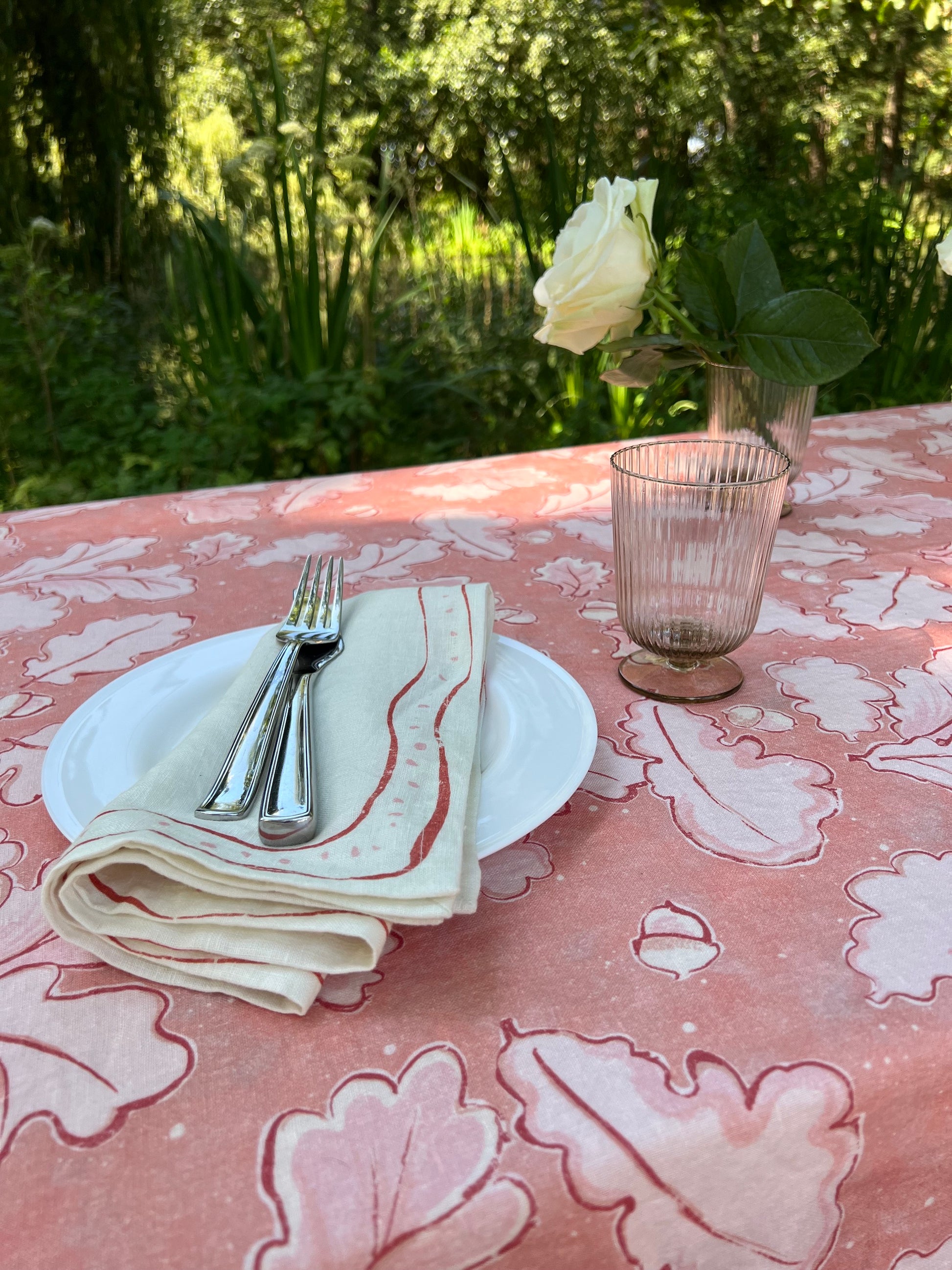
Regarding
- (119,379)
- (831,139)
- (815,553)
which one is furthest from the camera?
(831,139)

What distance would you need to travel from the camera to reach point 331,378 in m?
2.53

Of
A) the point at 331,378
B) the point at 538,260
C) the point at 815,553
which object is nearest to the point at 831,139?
the point at 538,260

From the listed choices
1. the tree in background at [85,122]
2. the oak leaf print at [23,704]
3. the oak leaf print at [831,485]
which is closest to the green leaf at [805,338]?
the oak leaf print at [831,485]

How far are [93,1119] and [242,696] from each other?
25 centimetres

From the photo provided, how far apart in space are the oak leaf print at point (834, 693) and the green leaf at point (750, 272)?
31cm

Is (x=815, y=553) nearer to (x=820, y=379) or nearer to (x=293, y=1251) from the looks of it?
(x=820, y=379)

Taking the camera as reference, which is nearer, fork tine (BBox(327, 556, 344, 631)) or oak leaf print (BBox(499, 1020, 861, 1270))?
oak leaf print (BBox(499, 1020, 861, 1270))

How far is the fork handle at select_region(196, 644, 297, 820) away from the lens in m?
0.42

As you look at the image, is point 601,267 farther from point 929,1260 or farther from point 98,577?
point 929,1260

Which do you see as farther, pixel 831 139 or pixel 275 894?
pixel 831 139

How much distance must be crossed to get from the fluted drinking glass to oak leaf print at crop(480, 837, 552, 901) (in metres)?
0.50

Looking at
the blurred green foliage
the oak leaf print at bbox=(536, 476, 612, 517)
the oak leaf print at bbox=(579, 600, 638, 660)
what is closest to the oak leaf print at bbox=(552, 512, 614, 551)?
the oak leaf print at bbox=(536, 476, 612, 517)

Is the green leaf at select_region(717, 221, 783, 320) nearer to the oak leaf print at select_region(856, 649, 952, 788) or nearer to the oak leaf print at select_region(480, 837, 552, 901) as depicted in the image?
the oak leaf print at select_region(856, 649, 952, 788)

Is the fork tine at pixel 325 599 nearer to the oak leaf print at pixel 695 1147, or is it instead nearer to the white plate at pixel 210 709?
the white plate at pixel 210 709
